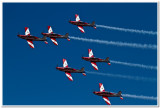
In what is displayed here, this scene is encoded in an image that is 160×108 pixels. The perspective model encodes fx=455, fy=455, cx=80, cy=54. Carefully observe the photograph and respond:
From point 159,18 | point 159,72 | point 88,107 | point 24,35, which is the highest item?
point 24,35

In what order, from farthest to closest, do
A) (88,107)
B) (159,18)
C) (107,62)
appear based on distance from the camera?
(107,62) → (159,18) → (88,107)

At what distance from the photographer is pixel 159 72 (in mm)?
61156

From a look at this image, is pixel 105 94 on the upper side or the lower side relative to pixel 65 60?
lower

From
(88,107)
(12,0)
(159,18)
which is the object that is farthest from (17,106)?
(159,18)

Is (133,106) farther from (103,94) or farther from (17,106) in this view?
(103,94)

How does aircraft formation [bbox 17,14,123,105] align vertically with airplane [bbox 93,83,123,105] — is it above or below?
above

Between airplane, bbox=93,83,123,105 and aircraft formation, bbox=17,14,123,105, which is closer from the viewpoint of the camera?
airplane, bbox=93,83,123,105

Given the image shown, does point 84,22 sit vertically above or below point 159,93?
above

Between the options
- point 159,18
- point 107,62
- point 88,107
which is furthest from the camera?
point 107,62

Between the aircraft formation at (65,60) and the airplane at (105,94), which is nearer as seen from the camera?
the airplane at (105,94)

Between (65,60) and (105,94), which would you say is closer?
(105,94)

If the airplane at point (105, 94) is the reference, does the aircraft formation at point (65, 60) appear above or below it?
above

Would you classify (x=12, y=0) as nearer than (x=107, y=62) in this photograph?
Yes

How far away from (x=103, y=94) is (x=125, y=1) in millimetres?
23227
